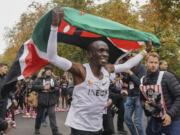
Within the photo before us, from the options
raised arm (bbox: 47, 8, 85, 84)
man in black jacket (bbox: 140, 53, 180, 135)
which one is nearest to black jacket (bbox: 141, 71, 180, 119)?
man in black jacket (bbox: 140, 53, 180, 135)

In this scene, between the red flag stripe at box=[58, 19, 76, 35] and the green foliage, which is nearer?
the red flag stripe at box=[58, 19, 76, 35]

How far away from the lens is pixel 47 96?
12180 mm

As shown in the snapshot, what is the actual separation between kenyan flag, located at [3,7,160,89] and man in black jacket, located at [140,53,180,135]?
400 mm

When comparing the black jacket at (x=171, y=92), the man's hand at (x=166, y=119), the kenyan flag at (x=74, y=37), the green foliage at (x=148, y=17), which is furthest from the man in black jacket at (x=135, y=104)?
the green foliage at (x=148, y=17)

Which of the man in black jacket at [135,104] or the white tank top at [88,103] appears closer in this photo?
the white tank top at [88,103]

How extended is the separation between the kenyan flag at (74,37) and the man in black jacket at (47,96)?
4973mm

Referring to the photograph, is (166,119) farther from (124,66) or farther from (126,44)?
(126,44)

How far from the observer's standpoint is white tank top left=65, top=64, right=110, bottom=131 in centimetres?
556

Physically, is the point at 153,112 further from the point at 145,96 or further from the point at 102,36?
the point at 102,36

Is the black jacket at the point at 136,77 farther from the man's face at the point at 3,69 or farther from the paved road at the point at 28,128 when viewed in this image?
the paved road at the point at 28,128

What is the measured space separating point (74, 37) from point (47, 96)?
17.3 ft

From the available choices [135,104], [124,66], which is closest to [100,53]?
[124,66]

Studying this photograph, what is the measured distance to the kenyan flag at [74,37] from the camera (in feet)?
20.1

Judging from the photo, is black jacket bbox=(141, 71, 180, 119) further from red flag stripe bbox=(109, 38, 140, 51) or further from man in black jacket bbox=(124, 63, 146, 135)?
man in black jacket bbox=(124, 63, 146, 135)
